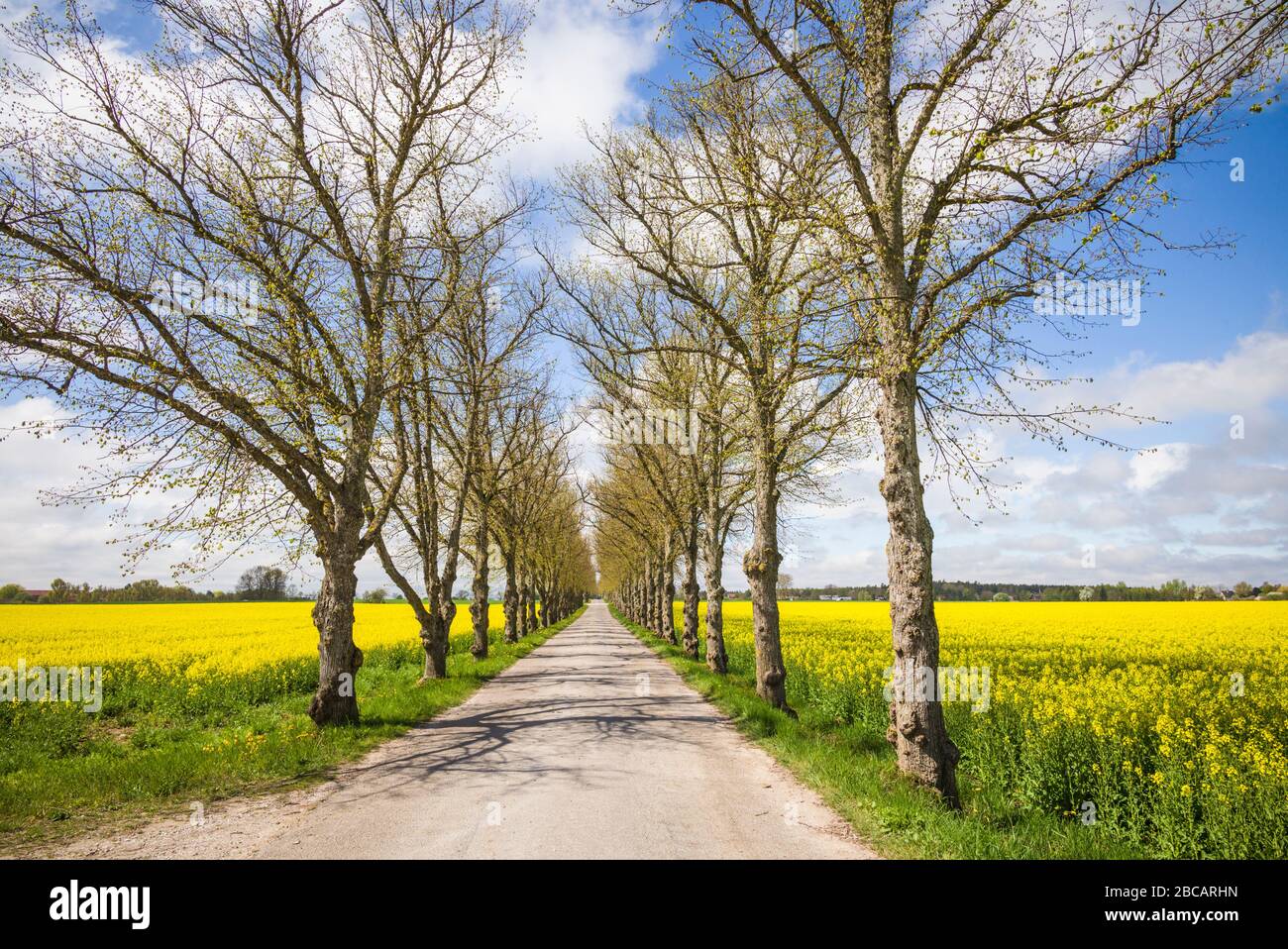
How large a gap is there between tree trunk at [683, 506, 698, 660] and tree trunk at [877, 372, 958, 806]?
46.4 ft

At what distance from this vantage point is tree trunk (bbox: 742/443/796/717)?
41.6 feet

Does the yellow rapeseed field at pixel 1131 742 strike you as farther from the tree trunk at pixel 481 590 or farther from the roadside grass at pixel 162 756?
the tree trunk at pixel 481 590

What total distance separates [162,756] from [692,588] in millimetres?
15435

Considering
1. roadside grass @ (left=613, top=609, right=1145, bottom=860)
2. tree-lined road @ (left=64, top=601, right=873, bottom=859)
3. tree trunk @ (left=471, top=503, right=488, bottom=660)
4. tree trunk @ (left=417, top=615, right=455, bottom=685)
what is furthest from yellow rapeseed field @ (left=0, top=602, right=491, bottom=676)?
roadside grass @ (left=613, top=609, right=1145, bottom=860)

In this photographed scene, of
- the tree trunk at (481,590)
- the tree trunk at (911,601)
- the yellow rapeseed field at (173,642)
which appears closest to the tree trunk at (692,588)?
the tree trunk at (481,590)

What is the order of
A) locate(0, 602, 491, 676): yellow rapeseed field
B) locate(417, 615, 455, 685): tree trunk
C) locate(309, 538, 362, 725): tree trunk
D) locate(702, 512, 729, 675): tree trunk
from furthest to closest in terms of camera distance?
locate(0, 602, 491, 676): yellow rapeseed field
locate(702, 512, 729, 675): tree trunk
locate(417, 615, 455, 685): tree trunk
locate(309, 538, 362, 725): tree trunk

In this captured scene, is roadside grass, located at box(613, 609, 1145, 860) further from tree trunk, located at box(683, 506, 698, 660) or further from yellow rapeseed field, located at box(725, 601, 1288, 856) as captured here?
tree trunk, located at box(683, 506, 698, 660)

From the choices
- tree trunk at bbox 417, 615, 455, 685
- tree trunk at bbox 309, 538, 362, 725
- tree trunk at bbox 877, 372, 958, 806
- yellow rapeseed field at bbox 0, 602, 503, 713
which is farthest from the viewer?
tree trunk at bbox 417, 615, 455, 685

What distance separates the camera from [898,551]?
23.2 ft

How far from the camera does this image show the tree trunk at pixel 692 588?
2156 centimetres

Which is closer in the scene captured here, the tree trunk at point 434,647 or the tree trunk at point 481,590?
the tree trunk at point 434,647

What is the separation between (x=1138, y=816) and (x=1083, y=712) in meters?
2.72

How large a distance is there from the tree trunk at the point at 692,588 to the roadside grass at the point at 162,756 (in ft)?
28.8

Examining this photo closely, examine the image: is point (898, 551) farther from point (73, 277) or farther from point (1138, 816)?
point (73, 277)
